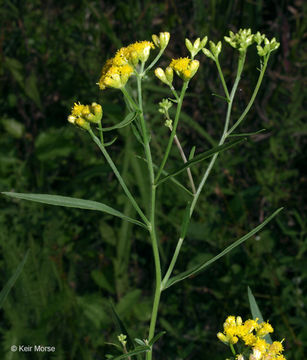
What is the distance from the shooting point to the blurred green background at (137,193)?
240 cm

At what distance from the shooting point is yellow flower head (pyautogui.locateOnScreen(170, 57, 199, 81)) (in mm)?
1405

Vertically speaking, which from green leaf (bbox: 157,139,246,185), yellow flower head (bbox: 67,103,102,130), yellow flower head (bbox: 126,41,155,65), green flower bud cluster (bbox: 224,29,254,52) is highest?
yellow flower head (bbox: 126,41,155,65)

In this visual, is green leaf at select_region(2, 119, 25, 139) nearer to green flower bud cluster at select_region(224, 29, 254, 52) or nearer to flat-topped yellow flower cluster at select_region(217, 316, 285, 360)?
green flower bud cluster at select_region(224, 29, 254, 52)

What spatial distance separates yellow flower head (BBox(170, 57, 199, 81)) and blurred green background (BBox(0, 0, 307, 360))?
0.86 m

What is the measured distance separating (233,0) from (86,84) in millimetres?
1248

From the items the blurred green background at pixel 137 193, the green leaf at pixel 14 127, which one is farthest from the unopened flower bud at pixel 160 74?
the green leaf at pixel 14 127

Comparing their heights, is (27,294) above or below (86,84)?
below

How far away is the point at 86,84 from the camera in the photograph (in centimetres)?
348

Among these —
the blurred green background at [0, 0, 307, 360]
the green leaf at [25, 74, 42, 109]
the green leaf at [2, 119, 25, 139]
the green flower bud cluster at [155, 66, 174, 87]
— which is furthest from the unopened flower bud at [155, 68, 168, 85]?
the green leaf at [2, 119, 25, 139]

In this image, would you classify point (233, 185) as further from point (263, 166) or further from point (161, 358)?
point (161, 358)

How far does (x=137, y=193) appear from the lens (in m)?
3.01

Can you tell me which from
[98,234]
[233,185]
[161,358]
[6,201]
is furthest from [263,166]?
[6,201]

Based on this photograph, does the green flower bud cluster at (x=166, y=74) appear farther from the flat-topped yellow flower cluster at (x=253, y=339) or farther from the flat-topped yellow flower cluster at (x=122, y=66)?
the flat-topped yellow flower cluster at (x=253, y=339)

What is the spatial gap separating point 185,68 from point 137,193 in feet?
5.39
